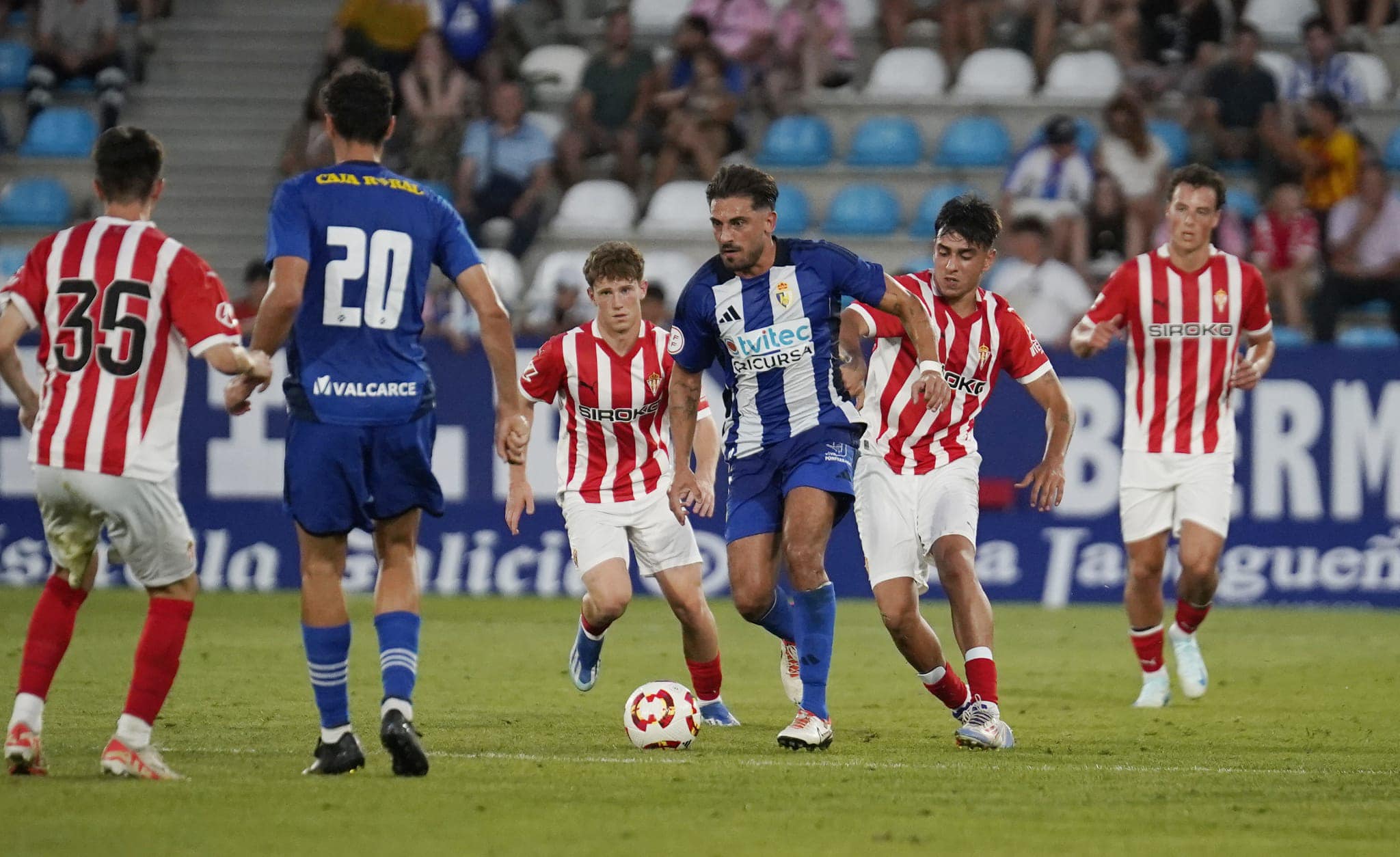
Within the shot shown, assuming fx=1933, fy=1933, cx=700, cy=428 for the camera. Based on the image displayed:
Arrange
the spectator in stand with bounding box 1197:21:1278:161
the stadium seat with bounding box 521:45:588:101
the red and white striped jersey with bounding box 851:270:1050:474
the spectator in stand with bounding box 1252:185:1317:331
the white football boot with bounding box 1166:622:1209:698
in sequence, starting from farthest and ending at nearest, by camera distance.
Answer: the stadium seat with bounding box 521:45:588:101
the spectator in stand with bounding box 1197:21:1278:161
the spectator in stand with bounding box 1252:185:1317:331
the white football boot with bounding box 1166:622:1209:698
the red and white striped jersey with bounding box 851:270:1050:474

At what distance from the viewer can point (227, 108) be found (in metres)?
20.2

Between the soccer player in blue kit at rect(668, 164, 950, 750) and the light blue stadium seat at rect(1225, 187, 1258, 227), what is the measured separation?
32.1 feet

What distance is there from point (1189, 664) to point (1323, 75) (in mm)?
9323

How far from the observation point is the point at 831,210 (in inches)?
702

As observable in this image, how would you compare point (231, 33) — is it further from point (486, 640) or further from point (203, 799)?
point (203, 799)

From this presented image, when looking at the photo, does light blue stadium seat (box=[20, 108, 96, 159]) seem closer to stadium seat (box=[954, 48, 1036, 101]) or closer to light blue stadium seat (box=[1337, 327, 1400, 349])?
stadium seat (box=[954, 48, 1036, 101])

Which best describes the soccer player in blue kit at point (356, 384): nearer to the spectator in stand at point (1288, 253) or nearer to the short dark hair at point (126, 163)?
the short dark hair at point (126, 163)

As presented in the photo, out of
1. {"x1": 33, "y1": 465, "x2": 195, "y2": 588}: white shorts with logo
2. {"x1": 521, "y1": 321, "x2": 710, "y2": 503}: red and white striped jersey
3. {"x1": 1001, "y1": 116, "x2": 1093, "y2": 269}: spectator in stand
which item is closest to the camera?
{"x1": 33, "y1": 465, "x2": 195, "y2": 588}: white shorts with logo

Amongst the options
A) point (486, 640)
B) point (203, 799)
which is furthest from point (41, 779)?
point (486, 640)

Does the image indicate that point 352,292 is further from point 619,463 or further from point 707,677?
point 707,677

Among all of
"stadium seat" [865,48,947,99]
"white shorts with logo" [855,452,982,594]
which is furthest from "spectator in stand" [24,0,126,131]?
"white shorts with logo" [855,452,982,594]

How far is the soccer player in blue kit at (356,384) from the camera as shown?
20.9 ft

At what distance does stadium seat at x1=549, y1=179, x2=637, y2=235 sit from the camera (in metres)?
17.9

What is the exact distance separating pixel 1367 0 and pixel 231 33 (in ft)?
38.2
